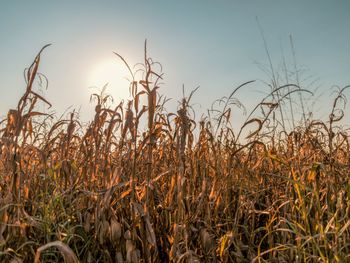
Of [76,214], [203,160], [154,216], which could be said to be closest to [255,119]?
[203,160]

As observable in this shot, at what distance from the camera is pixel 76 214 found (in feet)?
6.07

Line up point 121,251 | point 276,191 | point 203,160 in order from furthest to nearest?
point 276,191 < point 203,160 < point 121,251

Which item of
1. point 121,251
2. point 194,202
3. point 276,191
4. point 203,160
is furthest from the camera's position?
point 276,191

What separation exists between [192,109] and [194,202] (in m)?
0.55

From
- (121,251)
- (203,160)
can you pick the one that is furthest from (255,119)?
(121,251)

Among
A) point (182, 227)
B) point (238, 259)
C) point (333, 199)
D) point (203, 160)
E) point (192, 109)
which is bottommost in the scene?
point (238, 259)

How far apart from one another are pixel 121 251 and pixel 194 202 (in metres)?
0.42

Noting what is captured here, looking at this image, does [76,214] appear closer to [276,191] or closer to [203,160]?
[203,160]

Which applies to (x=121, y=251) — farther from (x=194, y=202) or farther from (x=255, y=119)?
(x=255, y=119)

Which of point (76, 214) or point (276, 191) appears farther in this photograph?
point (276, 191)

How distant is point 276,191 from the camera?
85.1 inches

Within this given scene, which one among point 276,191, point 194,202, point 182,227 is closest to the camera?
point 182,227

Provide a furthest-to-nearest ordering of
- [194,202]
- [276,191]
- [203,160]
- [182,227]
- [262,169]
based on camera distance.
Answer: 1. [262,169]
2. [276,191]
3. [203,160]
4. [194,202]
5. [182,227]

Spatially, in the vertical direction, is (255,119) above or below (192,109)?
below
